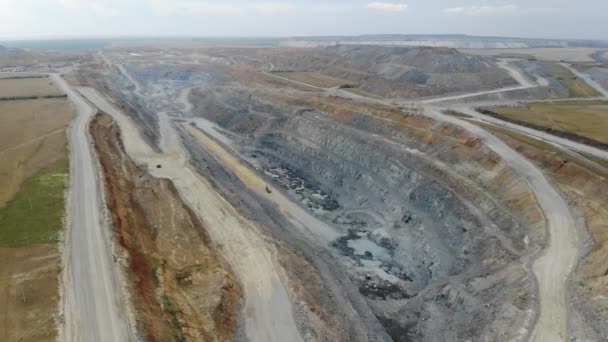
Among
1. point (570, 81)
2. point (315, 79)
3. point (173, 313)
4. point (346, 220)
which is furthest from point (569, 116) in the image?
point (315, 79)

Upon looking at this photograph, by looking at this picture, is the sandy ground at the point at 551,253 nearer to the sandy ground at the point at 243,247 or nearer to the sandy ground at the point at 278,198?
the sandy ground at the point at 243,247

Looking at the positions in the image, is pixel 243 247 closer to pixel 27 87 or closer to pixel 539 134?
pixel 539 134

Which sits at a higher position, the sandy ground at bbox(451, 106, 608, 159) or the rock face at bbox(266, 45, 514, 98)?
the rock face at bbox(266, 45, 514, 98)

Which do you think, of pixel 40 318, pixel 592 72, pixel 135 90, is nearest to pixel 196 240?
pixel 40 318

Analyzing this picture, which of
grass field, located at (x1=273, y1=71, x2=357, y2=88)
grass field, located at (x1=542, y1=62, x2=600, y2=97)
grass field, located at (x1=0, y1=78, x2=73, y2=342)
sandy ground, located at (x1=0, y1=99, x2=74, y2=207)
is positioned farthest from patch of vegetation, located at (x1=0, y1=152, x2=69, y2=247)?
grass field, located at (x1=542, y1=62, x2=600, y2=97)

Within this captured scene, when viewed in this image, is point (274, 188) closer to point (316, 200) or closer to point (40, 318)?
point (316, 200)

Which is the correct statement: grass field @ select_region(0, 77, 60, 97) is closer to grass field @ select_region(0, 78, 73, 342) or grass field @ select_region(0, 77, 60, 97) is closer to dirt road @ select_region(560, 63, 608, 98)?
grass field @ select_region(0, 78, 73, 342)

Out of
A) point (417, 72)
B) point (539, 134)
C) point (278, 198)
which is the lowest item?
point (278, 198)
